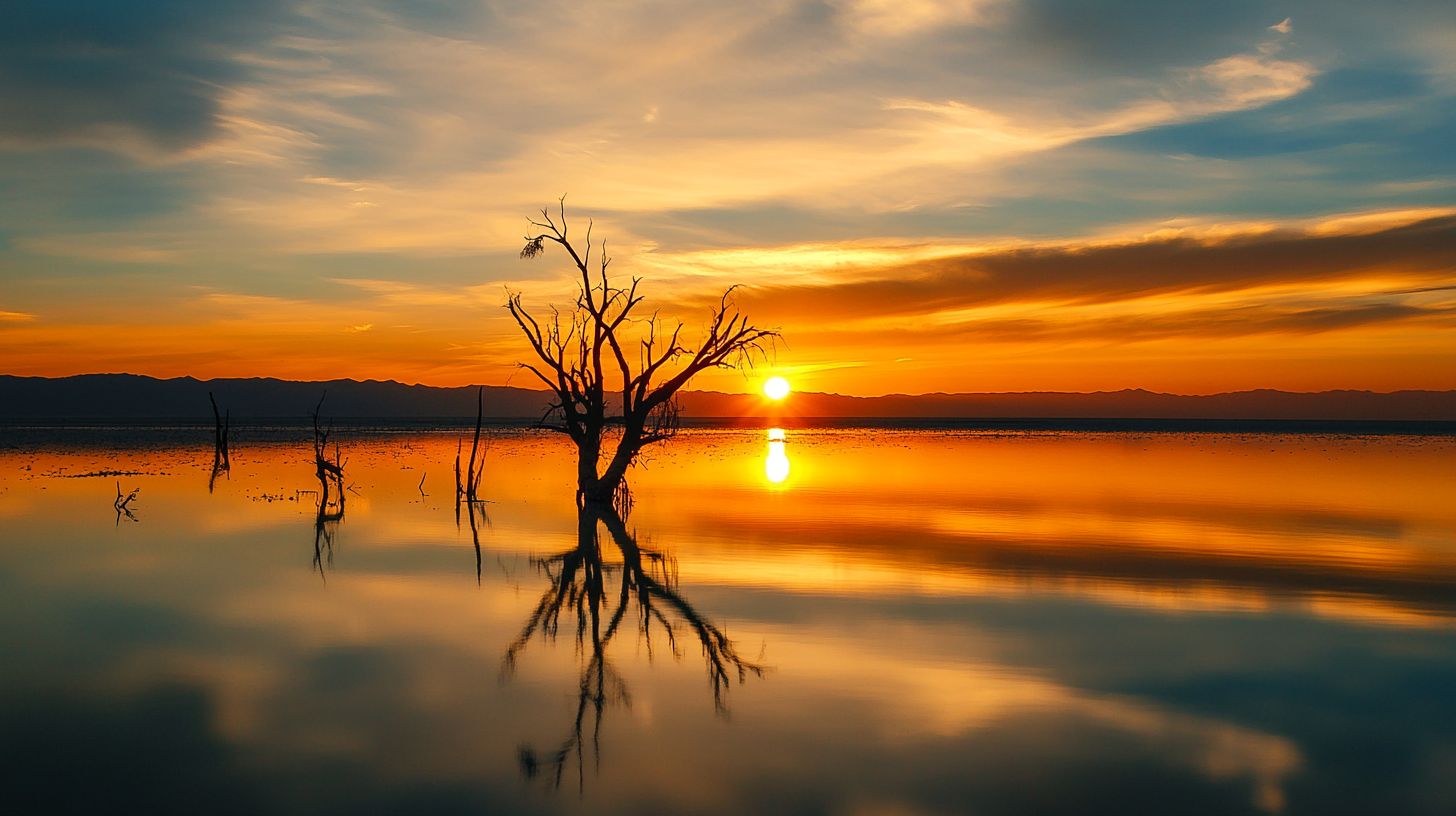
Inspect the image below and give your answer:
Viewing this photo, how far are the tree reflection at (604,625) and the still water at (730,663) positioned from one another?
0.06 m

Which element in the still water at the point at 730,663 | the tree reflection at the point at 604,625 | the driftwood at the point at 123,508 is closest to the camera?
the still water at the point at 730,663

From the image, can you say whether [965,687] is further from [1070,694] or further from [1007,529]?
[1007,529]

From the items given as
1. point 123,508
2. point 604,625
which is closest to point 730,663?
point 604,625

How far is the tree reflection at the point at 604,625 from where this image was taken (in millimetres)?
8156

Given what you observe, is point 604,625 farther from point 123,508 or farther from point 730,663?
point 123,508

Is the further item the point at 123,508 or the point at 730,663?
the point at 123,508

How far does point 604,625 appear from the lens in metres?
12.3

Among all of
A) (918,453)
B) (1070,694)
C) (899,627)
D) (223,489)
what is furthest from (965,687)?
(918,453)

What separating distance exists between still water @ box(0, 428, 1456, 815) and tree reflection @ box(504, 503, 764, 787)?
0.06 metres

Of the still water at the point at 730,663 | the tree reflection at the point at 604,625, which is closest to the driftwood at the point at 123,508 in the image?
the still water at the point at 730,663

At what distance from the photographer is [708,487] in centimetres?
3103

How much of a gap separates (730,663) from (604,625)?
101 inches

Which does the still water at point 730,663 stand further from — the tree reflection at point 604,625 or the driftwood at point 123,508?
the driftwood at point 123,508

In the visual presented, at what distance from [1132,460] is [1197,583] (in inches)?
1285
